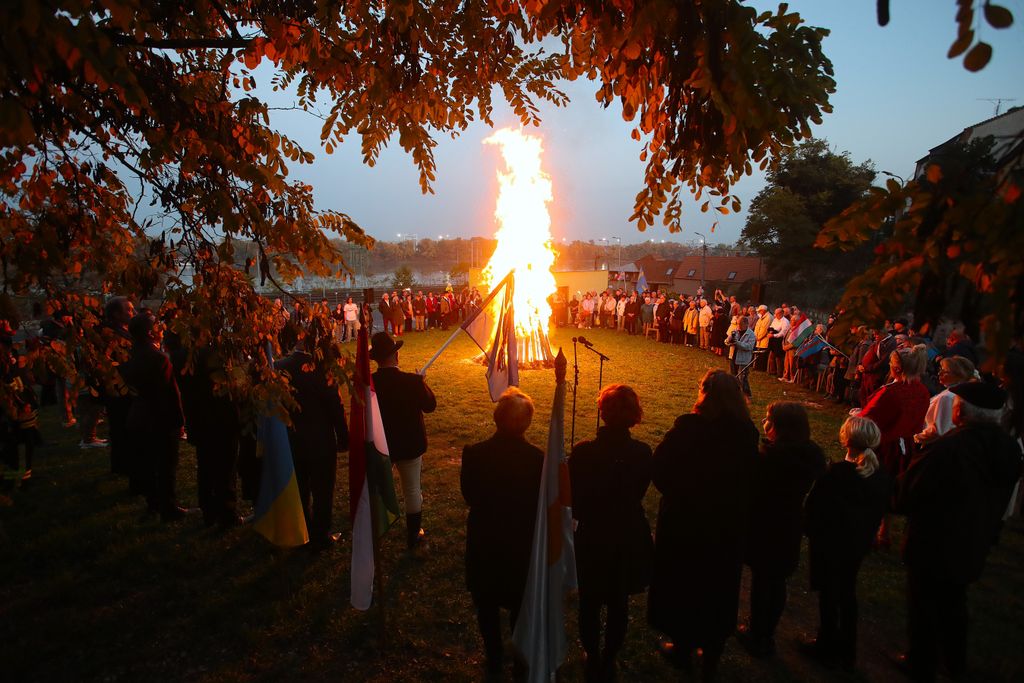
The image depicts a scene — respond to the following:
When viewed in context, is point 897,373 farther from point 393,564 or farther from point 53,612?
point 53,612

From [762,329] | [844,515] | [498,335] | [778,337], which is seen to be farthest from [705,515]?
[762,329]

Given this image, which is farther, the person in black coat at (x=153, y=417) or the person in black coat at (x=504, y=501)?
the person in black coat at (x=153, y=417)

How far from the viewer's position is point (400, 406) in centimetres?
567

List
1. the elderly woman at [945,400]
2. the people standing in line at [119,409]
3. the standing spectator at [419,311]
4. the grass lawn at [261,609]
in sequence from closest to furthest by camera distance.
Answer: the grass lawn at [261,609] < the elderly woman at [945,400] < the people standing in line at [119,409] < the standing spectator at [419,311]

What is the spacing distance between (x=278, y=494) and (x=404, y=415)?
1.41m

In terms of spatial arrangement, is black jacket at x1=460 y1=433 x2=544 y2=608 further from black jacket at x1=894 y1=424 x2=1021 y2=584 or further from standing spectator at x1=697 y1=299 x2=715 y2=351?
standing spectator at x1=697 y1=299 x2=715 y2=351

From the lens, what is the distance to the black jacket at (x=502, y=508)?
3738 mm

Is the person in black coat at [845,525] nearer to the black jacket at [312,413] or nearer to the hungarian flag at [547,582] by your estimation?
the hungarian flag at [547,582]

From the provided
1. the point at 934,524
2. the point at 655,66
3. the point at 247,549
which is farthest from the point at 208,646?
the point at 934,524

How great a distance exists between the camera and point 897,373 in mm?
5879

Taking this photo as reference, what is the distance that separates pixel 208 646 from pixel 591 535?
3238 millimetres

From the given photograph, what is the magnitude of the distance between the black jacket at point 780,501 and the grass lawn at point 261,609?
2.96 ft

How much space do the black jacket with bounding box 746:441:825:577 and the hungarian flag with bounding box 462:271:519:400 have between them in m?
5.17

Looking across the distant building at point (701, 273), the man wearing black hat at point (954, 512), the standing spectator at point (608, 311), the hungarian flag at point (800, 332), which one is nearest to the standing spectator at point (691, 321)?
the standing spectator at point (608, 311)
